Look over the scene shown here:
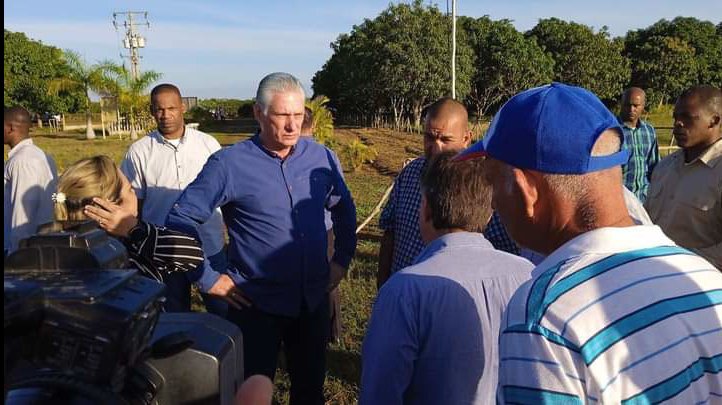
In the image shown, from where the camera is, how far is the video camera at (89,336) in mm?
767

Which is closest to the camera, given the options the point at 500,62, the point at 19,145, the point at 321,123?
the point at 19,145

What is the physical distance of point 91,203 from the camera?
2307mm

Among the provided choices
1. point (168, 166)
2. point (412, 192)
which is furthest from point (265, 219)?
point (168, 166)

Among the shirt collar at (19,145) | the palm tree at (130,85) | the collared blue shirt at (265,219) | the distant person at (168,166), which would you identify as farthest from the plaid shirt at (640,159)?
the palm tree at (130,85)

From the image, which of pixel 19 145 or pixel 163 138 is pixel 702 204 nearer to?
pixel 163 138

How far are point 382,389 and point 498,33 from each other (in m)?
42.4

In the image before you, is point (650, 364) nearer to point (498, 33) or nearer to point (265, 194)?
point (265, 194)

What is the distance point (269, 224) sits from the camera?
120 inches

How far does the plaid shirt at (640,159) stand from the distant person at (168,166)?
3.13 meters

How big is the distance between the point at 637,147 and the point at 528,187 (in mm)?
4603

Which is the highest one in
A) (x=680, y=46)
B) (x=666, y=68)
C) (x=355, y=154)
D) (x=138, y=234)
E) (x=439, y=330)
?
(x=680, y=46)

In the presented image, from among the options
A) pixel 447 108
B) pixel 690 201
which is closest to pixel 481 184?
pixel 447 108

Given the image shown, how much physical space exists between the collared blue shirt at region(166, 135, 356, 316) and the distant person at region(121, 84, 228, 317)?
91 centimetres

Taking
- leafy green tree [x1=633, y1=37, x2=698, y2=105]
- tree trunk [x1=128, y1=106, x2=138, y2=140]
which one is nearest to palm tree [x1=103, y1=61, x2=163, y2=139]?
tree trunk [x1=128, y1=106, x2=138, y2=140]
